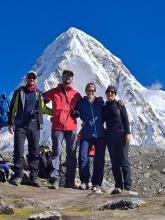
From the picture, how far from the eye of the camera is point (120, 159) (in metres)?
13.8

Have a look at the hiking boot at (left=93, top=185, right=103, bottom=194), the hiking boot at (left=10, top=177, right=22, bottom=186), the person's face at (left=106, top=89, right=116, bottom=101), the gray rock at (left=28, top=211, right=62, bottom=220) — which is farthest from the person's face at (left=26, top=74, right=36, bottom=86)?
the gray rock at (left=28, top=211, right=62, bottom=220)

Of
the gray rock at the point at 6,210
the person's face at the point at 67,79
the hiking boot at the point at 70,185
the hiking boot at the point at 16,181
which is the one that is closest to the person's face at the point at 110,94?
the person's face at the point at 67,79

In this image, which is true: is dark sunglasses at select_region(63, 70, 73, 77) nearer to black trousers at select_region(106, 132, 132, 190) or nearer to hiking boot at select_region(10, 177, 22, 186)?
black trousers at select_region(106, 132, 132, 190)

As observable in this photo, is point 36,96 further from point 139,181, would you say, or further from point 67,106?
point 139,181

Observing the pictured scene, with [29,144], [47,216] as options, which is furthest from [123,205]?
[29,144]

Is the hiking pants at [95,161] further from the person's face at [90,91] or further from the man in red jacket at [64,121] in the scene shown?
the person's face at [90,91]

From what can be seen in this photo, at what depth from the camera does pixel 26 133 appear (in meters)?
13.6

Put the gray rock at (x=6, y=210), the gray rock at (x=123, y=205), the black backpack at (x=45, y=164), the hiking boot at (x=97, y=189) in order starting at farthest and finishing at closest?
the black backpack at (x=45, y=164) → the hiking boot at (x=97, y=189) → the gray rock at (x=123, y=205) → the gray rock at (x=6, y=210)

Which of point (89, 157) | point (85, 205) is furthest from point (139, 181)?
point (85, 205)

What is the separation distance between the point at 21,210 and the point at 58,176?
3906 millimetres

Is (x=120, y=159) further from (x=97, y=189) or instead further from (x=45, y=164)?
(x=45, y=164)

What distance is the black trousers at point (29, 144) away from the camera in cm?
1348

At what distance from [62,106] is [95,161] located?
1321mm

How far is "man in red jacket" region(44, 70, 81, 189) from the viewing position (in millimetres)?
13859
